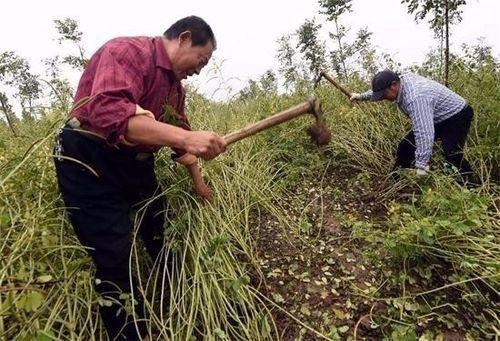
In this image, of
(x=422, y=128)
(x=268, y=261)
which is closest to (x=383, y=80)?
(x=422, y=128)

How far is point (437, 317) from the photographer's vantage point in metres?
2.02

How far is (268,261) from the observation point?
251cm

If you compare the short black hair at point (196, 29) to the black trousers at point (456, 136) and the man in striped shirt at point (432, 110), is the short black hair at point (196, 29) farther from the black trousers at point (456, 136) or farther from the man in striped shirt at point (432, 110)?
the black trousers at point (456, 136)

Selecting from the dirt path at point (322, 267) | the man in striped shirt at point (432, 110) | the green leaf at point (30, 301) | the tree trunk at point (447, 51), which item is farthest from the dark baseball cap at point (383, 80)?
the green leaf at point (30, 301)

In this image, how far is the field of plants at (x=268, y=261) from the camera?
178cm

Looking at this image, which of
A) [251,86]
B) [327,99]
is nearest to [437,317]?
[327,99]

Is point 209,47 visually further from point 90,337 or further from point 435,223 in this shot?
point 435,223

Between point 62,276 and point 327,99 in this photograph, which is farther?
point 327,99

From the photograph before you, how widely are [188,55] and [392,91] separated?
227 cm

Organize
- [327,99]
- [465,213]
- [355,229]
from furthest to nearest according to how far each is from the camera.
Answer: [327,99] → [355,229] → [465,213]

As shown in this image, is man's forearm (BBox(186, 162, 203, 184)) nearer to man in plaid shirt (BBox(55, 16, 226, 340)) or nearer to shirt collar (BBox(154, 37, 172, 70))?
man in plaid shirt (BBox(55, 16, 226, 340))

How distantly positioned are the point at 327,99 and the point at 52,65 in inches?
559

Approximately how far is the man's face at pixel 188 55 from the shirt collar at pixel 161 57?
0.03m

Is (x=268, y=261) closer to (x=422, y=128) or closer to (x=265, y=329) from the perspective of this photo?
(x=265, y=329)
